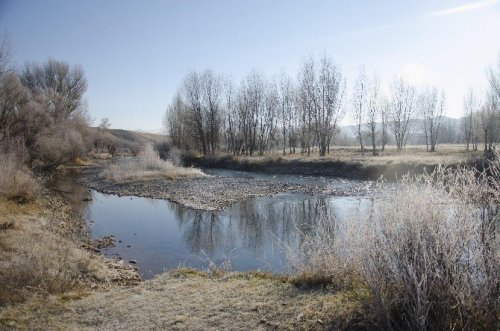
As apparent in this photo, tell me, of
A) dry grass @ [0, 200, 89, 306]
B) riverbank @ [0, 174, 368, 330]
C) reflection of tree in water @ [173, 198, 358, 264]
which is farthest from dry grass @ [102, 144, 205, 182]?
riverbank @ [0, 174, 368, 330]

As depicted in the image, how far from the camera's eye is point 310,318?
5.32 metres

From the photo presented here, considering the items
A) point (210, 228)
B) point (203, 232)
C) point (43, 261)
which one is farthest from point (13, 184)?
point (43, 261)

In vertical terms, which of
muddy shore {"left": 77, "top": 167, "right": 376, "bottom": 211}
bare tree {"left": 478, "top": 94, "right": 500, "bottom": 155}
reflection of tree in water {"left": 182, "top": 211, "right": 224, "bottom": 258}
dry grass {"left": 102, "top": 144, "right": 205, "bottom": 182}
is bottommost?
reflection of tree in water {"left": 182, "top": 211, "right": 224, "bottom": 258}

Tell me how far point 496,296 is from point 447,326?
2.38 ft

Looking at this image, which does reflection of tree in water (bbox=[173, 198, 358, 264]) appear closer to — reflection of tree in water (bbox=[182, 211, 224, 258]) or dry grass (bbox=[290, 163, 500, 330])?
reflection of tree in water (bbox=[182, 211, 224, 258])

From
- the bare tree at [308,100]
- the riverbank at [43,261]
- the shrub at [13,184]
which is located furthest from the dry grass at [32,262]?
the bare tree at [308,100]

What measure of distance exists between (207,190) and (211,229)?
11.2 metres

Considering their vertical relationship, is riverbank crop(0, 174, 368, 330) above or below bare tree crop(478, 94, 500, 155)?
below

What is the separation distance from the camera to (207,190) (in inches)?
1077

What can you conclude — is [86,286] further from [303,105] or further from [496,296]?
[303,105]

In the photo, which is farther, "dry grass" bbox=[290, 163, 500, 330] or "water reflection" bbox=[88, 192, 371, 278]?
"water reflection" bbox=[88, 192, 371, 278]

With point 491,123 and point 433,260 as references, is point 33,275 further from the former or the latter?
point 491,123

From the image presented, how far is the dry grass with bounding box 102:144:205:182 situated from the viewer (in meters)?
34.8

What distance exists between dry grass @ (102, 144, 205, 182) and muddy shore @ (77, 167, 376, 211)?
1.41 meters
